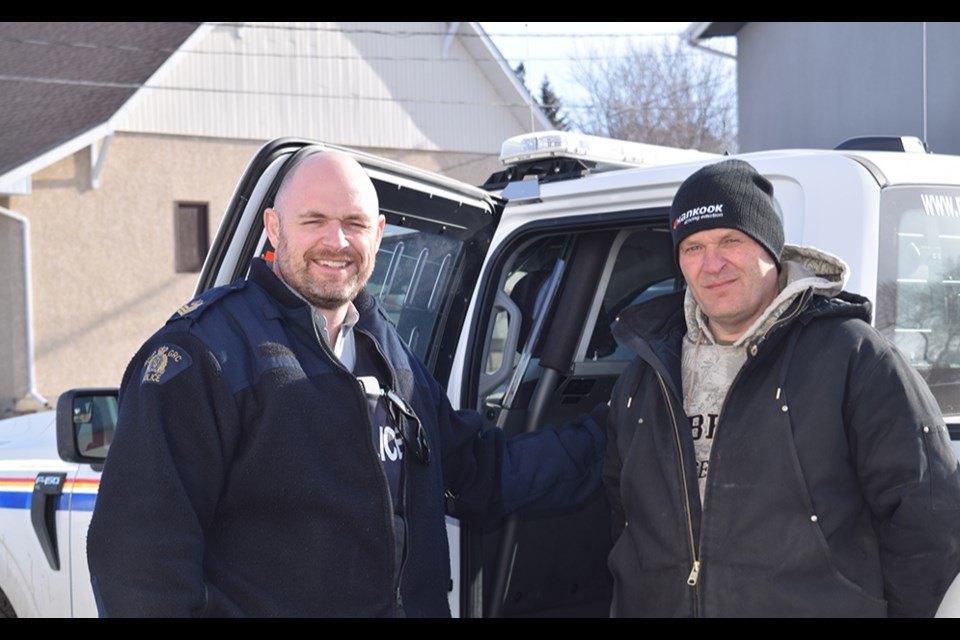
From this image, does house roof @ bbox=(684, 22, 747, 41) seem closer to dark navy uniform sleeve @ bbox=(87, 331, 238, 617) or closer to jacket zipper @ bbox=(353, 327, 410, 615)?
jacket zipper @ bbox=(353, 327, 410, 615)

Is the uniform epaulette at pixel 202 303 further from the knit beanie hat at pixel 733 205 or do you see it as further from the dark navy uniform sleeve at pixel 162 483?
the knit beanie hat at pixel 733 205

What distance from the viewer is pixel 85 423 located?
134 inches

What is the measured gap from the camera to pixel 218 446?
7.20 ft

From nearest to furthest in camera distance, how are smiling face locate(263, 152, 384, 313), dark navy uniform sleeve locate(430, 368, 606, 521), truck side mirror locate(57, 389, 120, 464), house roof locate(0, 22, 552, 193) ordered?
smiling face locate(263, 152, 384, 313) → dark navy uniform sleeve locate(430, 368, 606, 521) → truck side mirror locate(57, 389, 120, 464) → house roof locate(0, 22, 552, 193)

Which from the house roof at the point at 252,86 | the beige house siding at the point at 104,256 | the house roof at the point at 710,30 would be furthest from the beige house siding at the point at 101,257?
the house roof at the point at 710,30

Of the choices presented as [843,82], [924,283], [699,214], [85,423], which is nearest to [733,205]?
[699,214]

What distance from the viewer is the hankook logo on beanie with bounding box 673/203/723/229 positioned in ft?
7.49

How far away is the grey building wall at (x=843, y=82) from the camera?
5996 millimetres

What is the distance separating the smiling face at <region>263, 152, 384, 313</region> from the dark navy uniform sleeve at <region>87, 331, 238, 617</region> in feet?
1.09

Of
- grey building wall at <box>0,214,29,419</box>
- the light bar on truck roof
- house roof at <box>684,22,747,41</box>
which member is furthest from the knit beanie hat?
grey building wall at <box>0,214,29,419</box>

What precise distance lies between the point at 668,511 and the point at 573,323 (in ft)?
4.20

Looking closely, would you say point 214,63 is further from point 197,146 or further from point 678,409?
point 678,409

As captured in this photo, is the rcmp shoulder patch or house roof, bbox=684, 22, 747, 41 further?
house roof, bbox=684, 22, 747, 41

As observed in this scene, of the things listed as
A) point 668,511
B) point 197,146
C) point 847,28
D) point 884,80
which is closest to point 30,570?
point 668,511
